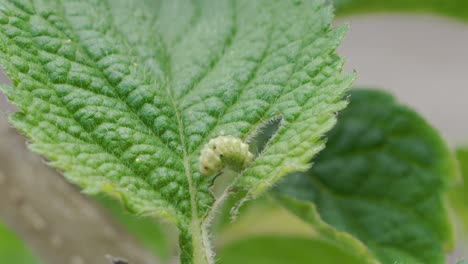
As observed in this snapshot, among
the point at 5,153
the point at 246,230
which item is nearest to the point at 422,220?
the point at 246,230

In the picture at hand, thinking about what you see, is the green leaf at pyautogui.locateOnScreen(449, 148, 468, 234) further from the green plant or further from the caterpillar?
the caterpillar

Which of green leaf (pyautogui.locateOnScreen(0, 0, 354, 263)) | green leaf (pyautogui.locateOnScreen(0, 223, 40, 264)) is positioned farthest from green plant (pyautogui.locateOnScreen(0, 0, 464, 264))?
green leaf (pyautogui.locateOnScreen(0, 223, 40, 264))

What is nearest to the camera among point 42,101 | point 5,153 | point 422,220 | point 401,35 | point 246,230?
point 42,101

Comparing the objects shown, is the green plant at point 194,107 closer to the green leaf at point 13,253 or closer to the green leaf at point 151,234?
the green leaf at point 151,234

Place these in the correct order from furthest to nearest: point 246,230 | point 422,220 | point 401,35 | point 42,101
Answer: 1. point 401,35
2. point 246,230
3. point 422,220
4. point 42,101

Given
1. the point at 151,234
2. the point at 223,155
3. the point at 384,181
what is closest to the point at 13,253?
the point at 151,234

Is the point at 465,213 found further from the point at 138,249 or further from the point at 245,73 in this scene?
the point at 245,73

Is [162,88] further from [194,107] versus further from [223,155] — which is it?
[223,155]
